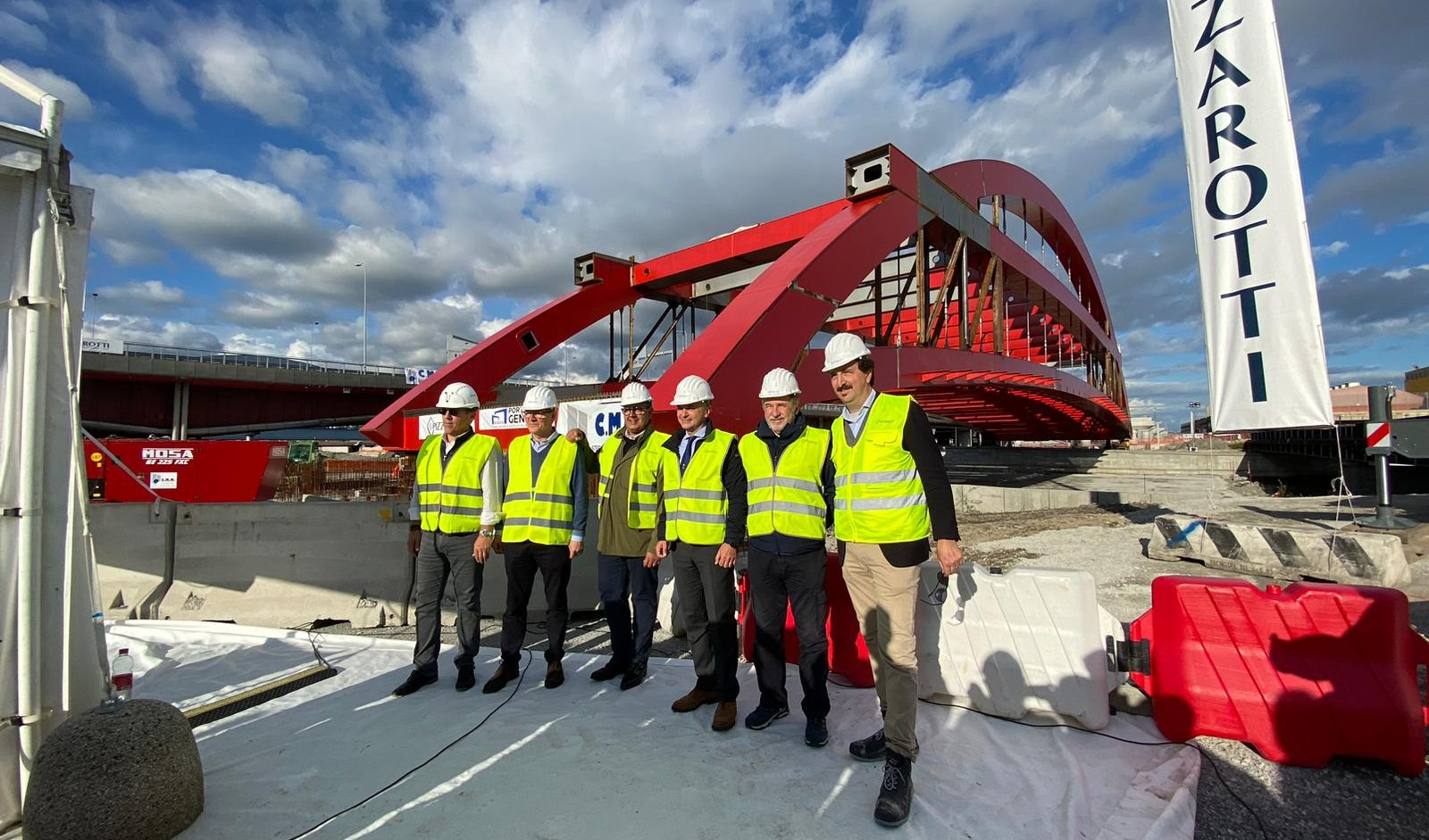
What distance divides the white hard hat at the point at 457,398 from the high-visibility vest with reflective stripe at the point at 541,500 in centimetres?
39

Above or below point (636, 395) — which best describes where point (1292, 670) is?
below

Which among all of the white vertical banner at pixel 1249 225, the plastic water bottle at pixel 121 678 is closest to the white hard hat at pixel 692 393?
the plastic water bottle at pixel 121 678

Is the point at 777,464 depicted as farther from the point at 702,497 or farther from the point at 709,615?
the point at 709,615

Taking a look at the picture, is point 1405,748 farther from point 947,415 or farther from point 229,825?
point 947,415

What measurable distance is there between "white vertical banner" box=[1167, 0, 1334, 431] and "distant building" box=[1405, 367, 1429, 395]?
164 feet

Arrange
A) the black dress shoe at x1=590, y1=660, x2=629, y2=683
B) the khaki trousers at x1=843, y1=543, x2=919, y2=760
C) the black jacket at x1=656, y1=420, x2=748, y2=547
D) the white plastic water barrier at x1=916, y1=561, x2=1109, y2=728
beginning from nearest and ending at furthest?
the khaki trousers at x1=843, y1=543, x2=919, y2=760 → the white plastic water barrier at x1=916, y1=561, x2=1109, y2=728 → the black jacket at x1=656, y1=420, x2=748, y2=547 → the black dress shoe at x1=590, y1=660, x2=629, y2=683

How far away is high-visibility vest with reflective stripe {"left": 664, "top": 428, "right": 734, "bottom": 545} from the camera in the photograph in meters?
3.48

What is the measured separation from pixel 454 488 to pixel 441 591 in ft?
2.14

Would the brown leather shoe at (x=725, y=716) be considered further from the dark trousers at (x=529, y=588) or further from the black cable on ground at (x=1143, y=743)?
the dark trousers at (x=529, y=588)

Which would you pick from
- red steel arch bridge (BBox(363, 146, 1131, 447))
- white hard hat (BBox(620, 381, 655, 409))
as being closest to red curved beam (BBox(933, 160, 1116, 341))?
red steel arch bridge (BBox(363, 146, 1131, 447))

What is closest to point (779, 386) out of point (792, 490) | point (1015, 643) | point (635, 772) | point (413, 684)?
point (792, 490)

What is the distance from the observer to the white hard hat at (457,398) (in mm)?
4086

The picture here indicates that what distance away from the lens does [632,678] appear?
3.96m

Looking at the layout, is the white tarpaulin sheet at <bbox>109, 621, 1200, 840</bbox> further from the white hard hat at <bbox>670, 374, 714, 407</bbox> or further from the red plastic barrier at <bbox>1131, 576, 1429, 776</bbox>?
the white hard hat at <bbox>670, 374, 714, 407</bbox>
